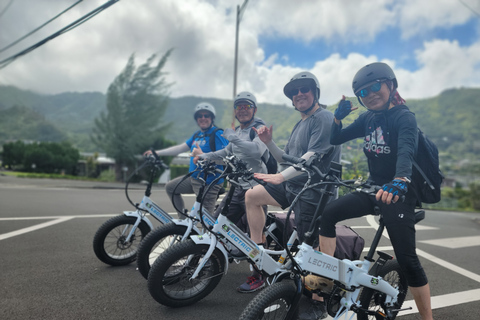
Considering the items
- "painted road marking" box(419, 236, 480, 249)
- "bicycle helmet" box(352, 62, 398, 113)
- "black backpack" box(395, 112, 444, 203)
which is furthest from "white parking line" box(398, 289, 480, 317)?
"painted road marking" box(419, 236, 480, 249)

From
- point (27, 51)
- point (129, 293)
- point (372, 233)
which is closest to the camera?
point (372, 233)

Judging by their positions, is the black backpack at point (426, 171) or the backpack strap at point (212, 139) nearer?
the black backpack at point (426, 171)

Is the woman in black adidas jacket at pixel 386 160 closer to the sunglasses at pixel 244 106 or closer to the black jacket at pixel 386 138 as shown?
Answer: the black jacket at pixel 386 138

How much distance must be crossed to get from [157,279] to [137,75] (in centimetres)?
2462

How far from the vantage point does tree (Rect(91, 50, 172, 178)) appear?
76.5 feet

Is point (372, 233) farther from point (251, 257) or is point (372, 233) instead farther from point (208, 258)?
point (208, 258)

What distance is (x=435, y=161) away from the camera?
2092mm

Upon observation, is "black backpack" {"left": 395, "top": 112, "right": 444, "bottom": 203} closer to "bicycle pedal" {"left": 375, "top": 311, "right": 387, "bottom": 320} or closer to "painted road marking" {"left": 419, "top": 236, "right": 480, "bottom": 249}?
"bicycle pedal" {"left": 375, "top": 311, "right": 387, "bottom": 320}

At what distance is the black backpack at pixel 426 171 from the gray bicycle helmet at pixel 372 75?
458 mm

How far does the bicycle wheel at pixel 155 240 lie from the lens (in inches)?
117

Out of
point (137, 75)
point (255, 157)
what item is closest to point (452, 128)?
point (137, 75)

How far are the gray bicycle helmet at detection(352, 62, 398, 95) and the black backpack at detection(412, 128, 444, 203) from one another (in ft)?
1.50

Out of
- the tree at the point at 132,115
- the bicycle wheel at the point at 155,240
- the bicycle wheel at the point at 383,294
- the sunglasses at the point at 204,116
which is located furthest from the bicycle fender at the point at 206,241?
the tree at the point at 132,115

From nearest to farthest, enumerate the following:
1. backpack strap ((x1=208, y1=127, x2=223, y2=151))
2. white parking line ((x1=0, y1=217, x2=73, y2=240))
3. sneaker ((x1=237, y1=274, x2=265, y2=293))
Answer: sneaker ((x1=237, y1=274, x2=265, y2=293)) → backpack strap ((x1=208, y1=127, x2=223, y2=151)) → white parking line ((x1=0, y1=217, x2=73, y2=240))
